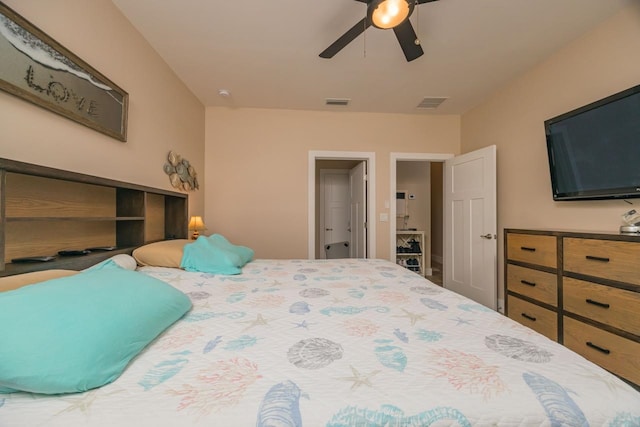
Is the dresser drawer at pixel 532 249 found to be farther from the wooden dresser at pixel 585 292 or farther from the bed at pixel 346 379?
the bed at pixel 346 379

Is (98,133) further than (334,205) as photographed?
No

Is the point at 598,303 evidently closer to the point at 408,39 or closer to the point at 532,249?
the point at 532,249

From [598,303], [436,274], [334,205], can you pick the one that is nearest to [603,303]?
[598,303]

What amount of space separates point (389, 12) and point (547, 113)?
6.40ft

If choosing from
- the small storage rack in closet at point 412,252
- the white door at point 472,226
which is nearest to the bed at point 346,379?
the white door at point 472,226

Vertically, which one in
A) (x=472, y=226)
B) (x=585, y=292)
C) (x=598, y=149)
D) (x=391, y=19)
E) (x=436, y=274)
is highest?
(x=391, y=19)

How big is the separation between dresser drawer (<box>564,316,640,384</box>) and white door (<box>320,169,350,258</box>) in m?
3.43

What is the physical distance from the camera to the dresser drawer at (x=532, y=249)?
1.88 meters

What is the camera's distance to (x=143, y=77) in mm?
1994

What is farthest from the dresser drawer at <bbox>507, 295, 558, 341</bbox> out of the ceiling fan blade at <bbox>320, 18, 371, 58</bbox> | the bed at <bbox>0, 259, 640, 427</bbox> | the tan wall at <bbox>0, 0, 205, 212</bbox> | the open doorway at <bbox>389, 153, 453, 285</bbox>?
the tan wall at <bbox>0, 0, 205, 212</bbox>

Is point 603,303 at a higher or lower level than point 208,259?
lower

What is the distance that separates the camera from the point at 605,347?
1.54 m

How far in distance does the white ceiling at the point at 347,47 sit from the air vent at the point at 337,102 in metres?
0.08

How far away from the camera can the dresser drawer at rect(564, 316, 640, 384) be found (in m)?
1.42
